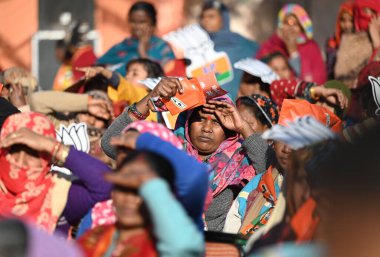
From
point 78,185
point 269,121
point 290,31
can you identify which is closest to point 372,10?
point 290,31

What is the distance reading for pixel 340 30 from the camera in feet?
34.4

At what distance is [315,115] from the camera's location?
7.05 metres

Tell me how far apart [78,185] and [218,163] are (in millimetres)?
1506

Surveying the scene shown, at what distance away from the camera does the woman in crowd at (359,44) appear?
9.83m

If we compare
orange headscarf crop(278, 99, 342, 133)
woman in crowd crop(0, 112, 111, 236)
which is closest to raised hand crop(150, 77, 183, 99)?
orange headscarf crop(278, 99, 342, 133)

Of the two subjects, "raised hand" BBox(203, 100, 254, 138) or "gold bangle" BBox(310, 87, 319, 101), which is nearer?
"raised hand" BBox(203, 100, 254, 138)

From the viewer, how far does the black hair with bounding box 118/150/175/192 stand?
4879 millimetres

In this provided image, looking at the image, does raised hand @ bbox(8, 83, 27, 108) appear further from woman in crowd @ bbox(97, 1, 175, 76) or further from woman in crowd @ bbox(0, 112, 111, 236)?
woman in crowd @ bbox(0, 112, 111, 236)

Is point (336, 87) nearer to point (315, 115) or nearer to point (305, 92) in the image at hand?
point (305, 92)

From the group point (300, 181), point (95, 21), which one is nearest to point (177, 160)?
point (300, 181)

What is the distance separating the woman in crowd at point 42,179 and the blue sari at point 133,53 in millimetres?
4496

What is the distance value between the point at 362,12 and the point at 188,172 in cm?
540

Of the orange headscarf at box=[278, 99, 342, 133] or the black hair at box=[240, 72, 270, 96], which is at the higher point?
the orange headscarf at box=[278, 99, 342, 133]

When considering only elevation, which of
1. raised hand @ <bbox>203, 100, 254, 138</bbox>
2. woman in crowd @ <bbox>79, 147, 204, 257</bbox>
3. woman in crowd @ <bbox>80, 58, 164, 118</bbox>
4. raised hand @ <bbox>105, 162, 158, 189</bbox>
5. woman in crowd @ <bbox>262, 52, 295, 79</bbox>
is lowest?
woman in crowd @ <bbox>262, 52, 295, 79</bbox>
